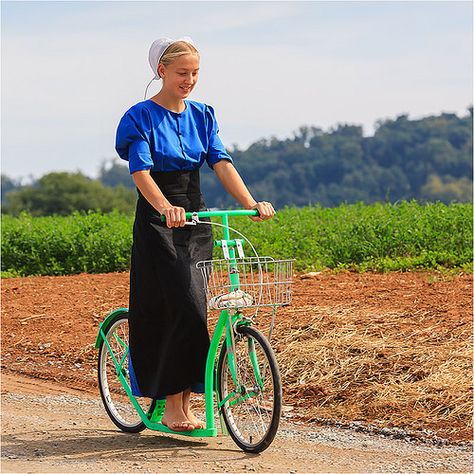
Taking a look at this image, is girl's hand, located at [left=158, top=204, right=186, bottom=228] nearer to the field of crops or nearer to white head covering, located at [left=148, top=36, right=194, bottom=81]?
white head covering, located at [left=148, top=36, right=194, bottom=81]

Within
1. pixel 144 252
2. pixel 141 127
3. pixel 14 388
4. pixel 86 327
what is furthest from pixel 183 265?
pixel 86 327

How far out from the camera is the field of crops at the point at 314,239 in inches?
468

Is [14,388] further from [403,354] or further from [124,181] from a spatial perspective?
[124,181]

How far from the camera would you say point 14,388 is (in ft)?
27.3

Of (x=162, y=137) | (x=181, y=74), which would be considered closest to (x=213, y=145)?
(x=162, y=137)

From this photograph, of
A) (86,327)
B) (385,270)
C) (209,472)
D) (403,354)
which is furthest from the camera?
(385,270)

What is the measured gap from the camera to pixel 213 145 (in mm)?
6406

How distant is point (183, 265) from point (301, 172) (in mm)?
57446

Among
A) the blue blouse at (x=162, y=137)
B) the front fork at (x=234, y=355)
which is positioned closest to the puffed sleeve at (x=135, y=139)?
the blue blouse at (x=162, y=137)

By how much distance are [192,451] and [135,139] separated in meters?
1.83

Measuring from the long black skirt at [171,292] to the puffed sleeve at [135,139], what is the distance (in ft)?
0.62

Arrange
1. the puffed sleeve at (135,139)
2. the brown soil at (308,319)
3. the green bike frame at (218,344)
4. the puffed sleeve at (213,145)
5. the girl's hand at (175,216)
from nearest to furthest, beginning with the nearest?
the girl's hand at (175,216), the green bike frame at (218,344), the puffed sleeve at (135,139), the puffed sleeve at (213,145), the brown soil at (308,319)

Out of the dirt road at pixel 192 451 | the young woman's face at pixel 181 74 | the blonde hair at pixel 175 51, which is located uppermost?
the blonde hair at pixel 175 51

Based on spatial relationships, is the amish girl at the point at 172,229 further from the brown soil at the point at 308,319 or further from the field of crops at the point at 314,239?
the field of crops at the point at 314,239
